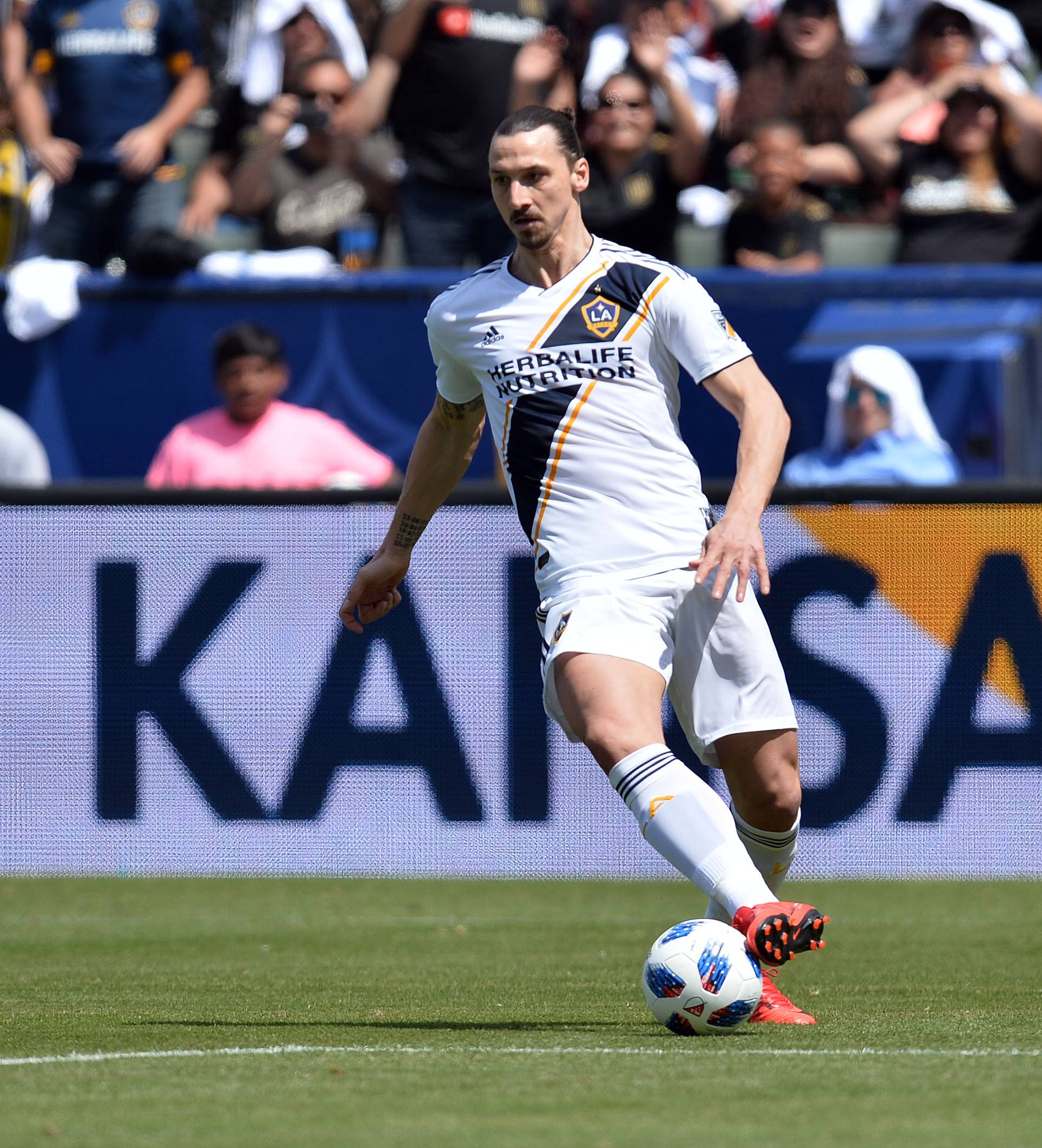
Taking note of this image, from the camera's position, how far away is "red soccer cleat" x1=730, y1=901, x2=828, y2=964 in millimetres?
4652

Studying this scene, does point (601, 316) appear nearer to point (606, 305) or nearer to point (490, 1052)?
point (606, 305)

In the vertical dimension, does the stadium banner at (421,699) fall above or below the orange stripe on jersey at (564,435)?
below

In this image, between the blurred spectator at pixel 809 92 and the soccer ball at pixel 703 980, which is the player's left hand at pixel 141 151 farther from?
the soccer ball at pixel 703 980

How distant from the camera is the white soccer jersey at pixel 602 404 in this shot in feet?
17.2

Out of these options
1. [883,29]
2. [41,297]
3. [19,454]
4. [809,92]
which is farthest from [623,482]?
[883,29]

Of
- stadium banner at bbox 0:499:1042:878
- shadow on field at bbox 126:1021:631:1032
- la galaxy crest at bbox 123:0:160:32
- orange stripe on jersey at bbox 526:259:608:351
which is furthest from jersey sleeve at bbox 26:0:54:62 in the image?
shadow on field at bbox 126:1021:631:1032

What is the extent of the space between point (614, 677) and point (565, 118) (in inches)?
59.6

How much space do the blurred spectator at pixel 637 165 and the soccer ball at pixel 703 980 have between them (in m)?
6.60

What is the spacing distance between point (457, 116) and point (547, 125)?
6.47 metres

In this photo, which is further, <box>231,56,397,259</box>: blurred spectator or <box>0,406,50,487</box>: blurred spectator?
<box>231,56,397,259</box>: blurred spectator

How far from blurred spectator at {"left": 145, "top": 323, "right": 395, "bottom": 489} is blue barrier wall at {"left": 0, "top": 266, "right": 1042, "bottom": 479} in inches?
26.0

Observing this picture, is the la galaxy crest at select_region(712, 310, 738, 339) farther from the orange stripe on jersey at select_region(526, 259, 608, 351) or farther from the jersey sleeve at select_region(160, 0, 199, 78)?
the jersey sleeve at select_region(160, 0, 199, 78)

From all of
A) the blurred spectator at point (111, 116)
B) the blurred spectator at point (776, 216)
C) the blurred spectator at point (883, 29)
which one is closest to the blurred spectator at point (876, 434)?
the blurred spectator at point (776, 216)

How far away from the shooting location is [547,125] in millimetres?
5270
